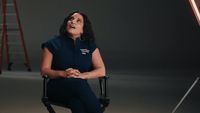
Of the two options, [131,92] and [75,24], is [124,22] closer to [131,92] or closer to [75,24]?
[131,92]

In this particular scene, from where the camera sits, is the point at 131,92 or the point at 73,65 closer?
the point at 73,65

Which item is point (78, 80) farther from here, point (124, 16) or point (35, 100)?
point (124, 16)

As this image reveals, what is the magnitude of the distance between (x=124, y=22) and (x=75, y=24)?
8.98 meters

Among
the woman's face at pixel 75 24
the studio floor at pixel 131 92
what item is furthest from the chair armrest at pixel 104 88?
the studio floor at pixel 131 92

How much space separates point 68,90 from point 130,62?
279 inches

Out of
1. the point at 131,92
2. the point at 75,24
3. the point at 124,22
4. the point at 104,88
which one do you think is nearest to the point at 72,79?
the point at 104,88

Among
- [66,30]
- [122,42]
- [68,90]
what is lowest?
[122,42]

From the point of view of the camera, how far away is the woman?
12.8 feet

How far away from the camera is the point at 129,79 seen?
8.62m

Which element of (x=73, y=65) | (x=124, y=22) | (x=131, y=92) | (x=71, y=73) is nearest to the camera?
(x=71, y=73)

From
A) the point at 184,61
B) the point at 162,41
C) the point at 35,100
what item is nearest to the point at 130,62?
the point at 184,61

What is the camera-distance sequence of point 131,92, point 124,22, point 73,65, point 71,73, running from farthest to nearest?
point 124,22 → point 131,92 → point 73,65 → point 71,73

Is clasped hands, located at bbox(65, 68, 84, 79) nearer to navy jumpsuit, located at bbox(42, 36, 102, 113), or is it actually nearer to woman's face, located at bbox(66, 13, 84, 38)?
navy jumpsuit, located at bbox(42, 36, 102, 113)

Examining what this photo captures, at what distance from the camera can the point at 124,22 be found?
13008 millimetres
